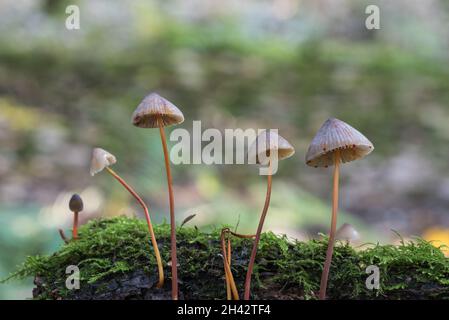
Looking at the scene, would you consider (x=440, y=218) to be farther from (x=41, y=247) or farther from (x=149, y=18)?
(x=149, y=18)

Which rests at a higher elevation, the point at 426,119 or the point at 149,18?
the point at 149,18

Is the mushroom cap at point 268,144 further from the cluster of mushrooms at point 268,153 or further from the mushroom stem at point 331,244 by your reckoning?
the mushroom stem at point 331,244

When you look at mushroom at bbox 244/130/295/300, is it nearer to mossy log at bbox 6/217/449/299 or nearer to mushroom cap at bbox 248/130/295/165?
mushroom cap at bbox 248/130/295/165

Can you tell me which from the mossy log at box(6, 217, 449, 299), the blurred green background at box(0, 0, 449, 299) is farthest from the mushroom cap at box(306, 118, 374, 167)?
the blurred green background at box(0, 0, 449, 299)

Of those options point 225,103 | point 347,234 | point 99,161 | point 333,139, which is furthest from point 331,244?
point 225,103

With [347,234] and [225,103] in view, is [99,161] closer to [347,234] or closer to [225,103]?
[347,234]

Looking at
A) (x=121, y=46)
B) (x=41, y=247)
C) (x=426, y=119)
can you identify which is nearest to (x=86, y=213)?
(x=41, y=247)
